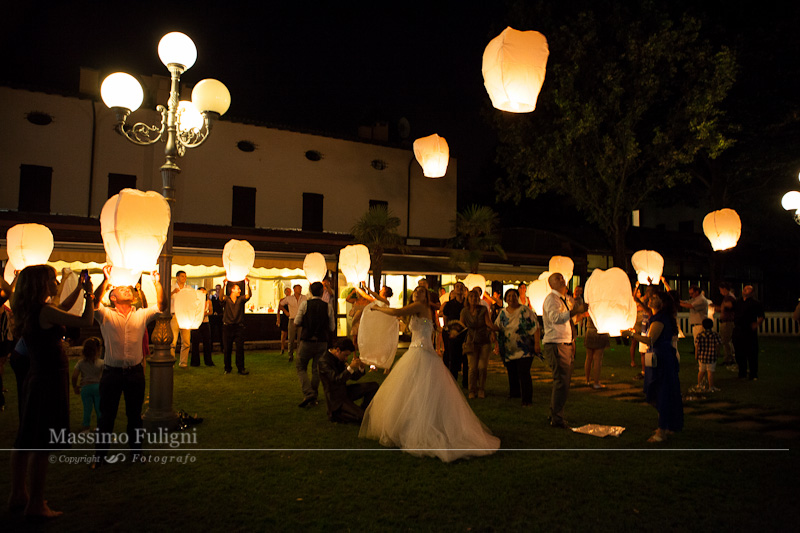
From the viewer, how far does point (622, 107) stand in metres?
18.4

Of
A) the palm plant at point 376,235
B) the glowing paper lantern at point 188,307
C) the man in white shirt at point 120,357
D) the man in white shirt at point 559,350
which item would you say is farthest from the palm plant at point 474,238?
the man in white shirt at point 120,357

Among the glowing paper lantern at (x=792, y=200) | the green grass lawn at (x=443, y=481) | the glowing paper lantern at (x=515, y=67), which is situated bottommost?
the green grass lawn at (x=443, y=481)

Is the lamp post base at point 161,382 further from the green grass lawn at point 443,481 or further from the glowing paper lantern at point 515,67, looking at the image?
the glowing paper lantern at point 515,67

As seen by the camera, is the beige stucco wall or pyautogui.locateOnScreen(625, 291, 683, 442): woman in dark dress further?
the beige stucco wall

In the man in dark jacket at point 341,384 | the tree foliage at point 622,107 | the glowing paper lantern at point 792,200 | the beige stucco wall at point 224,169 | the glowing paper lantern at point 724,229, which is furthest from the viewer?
the tree foliage at point 622,107

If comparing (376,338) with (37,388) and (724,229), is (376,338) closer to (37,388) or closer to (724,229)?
(37,388)

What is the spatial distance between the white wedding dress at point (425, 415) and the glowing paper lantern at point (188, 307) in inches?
227

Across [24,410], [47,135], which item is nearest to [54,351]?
[24,410]

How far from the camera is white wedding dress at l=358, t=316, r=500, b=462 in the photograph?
18.2ft

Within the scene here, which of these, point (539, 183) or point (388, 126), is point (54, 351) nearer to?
point (539, 183)

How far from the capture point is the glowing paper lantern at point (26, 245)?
298 inches

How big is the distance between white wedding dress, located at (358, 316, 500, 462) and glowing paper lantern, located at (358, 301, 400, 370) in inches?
19.7

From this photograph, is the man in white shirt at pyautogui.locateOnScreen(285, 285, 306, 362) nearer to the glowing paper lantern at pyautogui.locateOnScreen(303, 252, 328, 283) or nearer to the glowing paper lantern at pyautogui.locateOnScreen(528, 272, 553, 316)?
the glowing paper lantern at pyautogui.locateOnScreen(303, 252, 328, 283)

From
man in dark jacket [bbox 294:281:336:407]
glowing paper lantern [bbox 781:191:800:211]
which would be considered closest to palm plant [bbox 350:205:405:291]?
man in dark jacket [bbox 294:281:336:407]
